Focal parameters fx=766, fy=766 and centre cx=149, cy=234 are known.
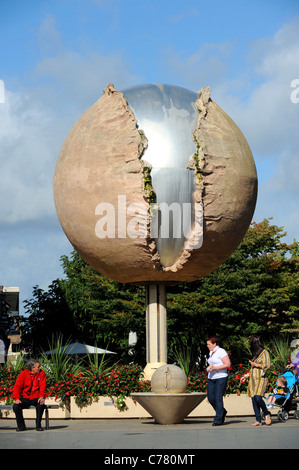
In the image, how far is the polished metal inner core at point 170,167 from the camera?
16000 millimetres

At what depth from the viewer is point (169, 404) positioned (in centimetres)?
1387

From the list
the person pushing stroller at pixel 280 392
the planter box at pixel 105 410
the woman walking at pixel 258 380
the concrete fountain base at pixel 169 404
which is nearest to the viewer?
the woman walking at pixel 258 380

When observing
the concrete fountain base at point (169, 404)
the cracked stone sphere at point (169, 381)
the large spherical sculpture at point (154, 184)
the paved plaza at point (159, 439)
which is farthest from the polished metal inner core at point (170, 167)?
the paved plaza at point (159, 439)

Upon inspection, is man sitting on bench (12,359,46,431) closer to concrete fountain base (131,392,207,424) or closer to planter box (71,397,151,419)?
concrete fountain base (131,392,207,424)

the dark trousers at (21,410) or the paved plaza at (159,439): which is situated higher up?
the dark trousers at (21,410)

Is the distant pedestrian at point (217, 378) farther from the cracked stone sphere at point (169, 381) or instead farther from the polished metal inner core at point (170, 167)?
the polished metal inner core at point (170, 167)

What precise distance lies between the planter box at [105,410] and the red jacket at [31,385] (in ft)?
10.4

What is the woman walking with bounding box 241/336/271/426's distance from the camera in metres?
13.4

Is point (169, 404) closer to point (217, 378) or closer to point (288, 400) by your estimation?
point (217, 378)

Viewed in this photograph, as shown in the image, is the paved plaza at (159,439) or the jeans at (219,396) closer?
the paved plaza at (159,439)

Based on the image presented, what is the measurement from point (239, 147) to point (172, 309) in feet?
50.7

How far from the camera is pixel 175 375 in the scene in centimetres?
1405
